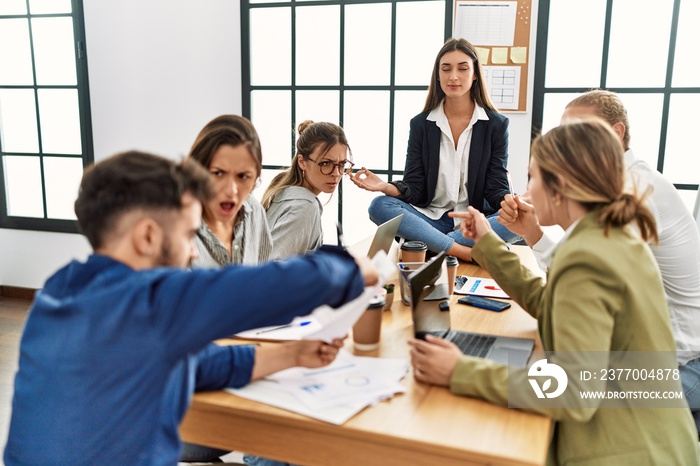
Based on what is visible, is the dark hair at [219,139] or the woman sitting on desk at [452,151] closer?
the dark hair at [219,139]

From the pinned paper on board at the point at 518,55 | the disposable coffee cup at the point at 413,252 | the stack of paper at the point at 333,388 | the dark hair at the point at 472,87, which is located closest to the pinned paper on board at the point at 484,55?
the pinned paper on board at the point at 518,55

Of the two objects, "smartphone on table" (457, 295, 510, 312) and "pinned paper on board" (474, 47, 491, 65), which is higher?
"pinned paper on board" (474, 47, 491, 65)

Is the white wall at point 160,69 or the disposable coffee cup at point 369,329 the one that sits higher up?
the white wall at point 160,69

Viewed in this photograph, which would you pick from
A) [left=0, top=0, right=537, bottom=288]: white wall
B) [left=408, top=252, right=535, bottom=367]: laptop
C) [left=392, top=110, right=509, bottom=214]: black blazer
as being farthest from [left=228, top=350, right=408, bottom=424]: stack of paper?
[left=0, top=0, right=537, bottom=288]: white wall

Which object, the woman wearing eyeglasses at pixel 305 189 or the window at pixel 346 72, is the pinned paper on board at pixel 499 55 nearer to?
the window at pixel 346 72

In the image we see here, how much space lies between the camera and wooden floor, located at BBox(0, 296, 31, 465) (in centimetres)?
282

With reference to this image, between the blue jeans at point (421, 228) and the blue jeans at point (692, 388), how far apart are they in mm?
885

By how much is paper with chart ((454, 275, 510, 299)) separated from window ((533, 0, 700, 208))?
195 centimetres

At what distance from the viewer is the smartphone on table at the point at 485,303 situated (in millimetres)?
1709

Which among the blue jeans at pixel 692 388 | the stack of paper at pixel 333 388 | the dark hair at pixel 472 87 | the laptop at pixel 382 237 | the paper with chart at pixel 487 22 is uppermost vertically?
the paper with chart at pixel 487 22

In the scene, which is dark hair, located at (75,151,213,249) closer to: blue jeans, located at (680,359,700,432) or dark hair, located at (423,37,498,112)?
blue jeans, located at (680,359,700,432)

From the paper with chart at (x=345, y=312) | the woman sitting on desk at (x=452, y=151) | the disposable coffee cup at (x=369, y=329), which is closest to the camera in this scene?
the paper with chart at (x=345, y=312)

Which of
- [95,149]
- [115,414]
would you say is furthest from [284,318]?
[95,149]

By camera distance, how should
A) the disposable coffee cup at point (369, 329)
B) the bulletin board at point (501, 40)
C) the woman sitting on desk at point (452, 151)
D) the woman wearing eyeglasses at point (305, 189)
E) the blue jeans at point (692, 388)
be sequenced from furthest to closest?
the bulletin board at point (501, 40), the woman sitting on desk at point (452, 151), the woman wearing eyeglasses at point (305, 189), the blue jeans at point (692, 388), the disposable coffee cup at point (369, 329)
